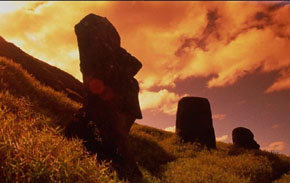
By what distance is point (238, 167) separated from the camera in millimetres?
18203

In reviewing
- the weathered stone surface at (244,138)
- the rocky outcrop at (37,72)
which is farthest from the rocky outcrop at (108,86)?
the weathered stone surface at (244,138)

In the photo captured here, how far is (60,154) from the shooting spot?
6.57 metres

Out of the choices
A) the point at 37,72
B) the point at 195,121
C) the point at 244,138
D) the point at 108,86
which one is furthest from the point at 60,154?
the point at 244,138

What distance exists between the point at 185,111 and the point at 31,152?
23.2 metres

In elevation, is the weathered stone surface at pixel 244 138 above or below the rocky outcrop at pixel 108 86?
above

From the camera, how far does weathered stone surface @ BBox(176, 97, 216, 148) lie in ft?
90.5

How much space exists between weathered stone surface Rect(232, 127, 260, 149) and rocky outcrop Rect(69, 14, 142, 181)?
20095 mm

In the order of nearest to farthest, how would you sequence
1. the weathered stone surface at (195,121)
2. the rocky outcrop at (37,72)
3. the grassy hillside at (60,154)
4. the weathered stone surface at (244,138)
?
the grassy hillside at (60,154) → the rocky outcrop at (37,72) → the weathered stone surface at (195,121) → the weathered stone surface at (244,138)

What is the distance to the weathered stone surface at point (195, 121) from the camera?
2759 centimetres

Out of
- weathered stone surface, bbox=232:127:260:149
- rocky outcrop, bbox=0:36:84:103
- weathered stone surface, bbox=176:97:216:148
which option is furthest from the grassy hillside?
weathered stone surface, bbox=232:127:260:149

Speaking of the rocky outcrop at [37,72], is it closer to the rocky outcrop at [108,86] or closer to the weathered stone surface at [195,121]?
the weathered stone surface at [195,121]

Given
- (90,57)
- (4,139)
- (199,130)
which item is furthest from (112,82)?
(199,130)

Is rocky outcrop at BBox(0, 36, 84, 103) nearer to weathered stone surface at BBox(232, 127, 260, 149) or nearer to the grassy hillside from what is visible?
the grassy hillside

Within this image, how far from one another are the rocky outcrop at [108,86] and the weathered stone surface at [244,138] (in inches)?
791
